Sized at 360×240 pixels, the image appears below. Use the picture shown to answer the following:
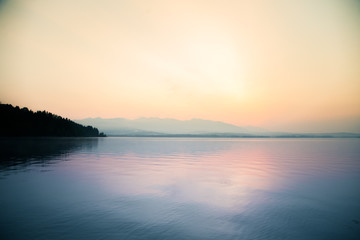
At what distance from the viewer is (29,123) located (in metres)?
142

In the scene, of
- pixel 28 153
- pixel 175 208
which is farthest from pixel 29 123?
pixel 175 208

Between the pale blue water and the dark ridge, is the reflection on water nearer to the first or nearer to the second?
the pale blue water

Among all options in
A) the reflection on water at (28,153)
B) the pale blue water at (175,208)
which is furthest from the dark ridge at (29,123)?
the pale blue water at (175,208)

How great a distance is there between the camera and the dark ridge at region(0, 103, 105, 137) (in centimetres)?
12938

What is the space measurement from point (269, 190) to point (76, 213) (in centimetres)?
1277

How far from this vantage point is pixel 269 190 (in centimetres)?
1527

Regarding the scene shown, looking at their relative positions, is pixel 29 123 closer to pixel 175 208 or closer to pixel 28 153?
→ pixel 28 153

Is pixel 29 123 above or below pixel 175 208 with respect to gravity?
above

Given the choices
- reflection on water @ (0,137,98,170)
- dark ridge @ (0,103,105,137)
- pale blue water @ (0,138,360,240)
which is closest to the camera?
→ pale blue water @ (0,138,360,240)

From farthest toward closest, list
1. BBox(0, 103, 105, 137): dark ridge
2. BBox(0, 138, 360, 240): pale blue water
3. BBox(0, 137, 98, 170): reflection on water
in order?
BBox(0, 103, 105, 137): dark ridge, BBox(0, 137, 98, 170): reflection on water, BBox(0, 138, 360, 240): pale blue water

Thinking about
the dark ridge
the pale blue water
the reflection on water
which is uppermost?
the dark ridge

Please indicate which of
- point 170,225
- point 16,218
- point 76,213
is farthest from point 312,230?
point 16,218

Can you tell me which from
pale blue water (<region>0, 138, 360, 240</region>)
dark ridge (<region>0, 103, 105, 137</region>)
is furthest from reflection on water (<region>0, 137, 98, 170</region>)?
dark ridge (<region>0, 103, 105, 137</region>)

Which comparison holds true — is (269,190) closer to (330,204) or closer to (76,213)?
(330,204)
